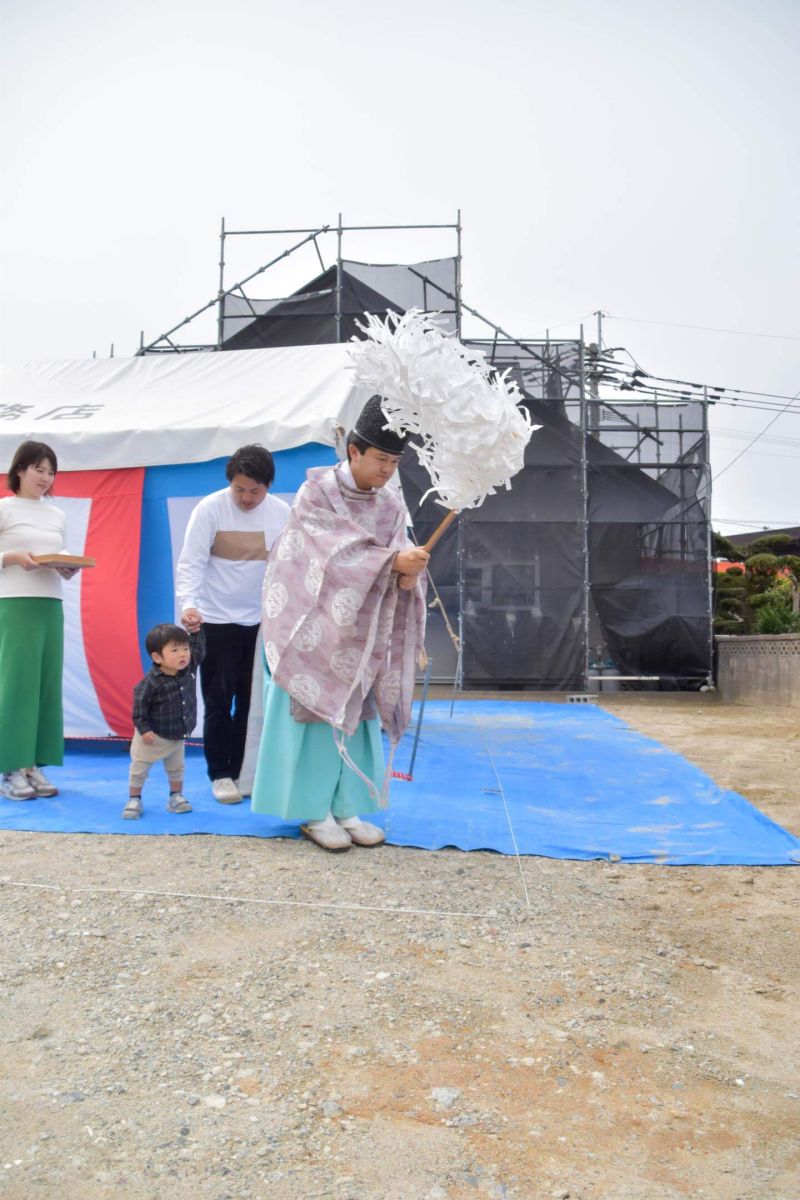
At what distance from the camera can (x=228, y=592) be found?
10.8 ft

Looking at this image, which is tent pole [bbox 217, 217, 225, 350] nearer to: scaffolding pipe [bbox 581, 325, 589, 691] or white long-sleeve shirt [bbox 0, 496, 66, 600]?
scaffolding pipe [bbox 581, 325, 589, 691]

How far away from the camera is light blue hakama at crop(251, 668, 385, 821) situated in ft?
8.77

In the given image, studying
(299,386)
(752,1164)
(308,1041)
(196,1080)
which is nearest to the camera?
(752,1164)

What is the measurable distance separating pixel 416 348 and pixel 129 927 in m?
1.59

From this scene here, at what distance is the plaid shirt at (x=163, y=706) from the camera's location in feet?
9.98

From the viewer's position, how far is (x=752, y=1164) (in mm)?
1151

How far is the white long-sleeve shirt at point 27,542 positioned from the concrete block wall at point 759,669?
644 centimetres

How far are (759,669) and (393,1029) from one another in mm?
7603

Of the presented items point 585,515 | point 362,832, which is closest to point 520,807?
point 362,832

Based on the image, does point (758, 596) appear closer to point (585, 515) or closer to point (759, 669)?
point (759, 669)

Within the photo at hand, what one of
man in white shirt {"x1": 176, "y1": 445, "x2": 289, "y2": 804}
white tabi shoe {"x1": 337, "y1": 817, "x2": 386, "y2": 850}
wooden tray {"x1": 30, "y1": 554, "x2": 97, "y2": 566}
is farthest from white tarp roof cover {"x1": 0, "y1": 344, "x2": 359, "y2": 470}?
white tabi shoe {"x1": 337, "y1": 817, "x2": 386, "y2": 850}

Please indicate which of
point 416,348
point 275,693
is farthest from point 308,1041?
point 416,348

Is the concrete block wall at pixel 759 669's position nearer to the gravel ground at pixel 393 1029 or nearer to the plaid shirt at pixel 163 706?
the gravel ground at pixel 393 1029

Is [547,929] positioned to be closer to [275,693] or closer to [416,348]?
[275,693]
